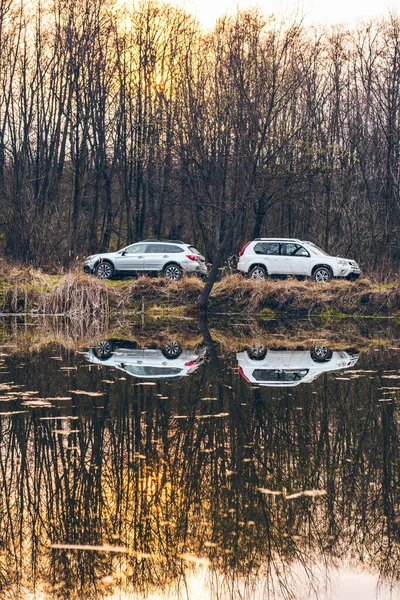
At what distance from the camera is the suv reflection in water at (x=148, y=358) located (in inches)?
482

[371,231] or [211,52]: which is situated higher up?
[211,52]

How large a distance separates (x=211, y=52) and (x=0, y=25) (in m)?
9.29

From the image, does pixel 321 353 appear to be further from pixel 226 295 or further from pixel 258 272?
pixel 258 272

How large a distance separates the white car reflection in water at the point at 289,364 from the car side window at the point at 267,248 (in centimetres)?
1157

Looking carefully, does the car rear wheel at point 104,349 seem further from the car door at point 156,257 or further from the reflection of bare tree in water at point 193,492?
the car door at point 156,257

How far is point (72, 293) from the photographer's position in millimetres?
23750

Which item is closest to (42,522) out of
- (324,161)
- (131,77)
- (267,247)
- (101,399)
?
(101,399)

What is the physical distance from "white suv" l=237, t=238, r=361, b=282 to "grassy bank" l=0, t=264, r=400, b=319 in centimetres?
105

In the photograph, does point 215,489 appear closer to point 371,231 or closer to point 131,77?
point 371,231

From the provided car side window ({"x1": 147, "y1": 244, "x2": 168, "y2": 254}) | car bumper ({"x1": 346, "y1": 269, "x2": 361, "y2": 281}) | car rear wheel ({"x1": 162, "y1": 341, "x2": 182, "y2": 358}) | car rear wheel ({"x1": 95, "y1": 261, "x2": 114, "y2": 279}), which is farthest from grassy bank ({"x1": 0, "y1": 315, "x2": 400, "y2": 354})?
car rear wheel ({"x1": 95, "y1": 261, "x2": 114, "y2": 279})

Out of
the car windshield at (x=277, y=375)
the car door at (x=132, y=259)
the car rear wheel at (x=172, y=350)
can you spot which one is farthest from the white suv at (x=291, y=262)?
the car windshield at (x=277, y=375)

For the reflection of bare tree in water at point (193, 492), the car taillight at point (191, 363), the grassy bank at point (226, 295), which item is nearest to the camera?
the reflection of bare tree in water at point (193, 492)

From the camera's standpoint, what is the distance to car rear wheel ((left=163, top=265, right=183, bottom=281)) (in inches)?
1104

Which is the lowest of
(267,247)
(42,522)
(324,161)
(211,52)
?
(42,522)
